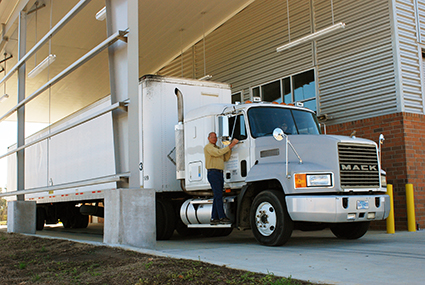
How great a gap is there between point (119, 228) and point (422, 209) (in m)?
7.80

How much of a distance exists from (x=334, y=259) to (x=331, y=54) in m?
8.72

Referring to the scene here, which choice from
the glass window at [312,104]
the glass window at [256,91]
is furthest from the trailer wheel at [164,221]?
the glass window at [256,91]

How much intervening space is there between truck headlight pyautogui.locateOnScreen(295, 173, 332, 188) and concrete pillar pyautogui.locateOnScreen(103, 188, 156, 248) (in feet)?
9.01

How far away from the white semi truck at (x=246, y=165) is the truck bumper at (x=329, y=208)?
2cm

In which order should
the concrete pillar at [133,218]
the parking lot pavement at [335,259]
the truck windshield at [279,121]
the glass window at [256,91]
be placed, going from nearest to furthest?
the parking lot pavement at [335,259] < the concrete pillar at [133,218] < the truck windshield at [279,121] < the glass window at [256,91]

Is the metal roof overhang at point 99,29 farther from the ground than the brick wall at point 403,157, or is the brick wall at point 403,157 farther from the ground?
the metal roof overhang at point 99,29

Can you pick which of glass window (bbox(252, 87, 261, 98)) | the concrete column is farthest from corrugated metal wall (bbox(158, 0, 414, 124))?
the concrete column

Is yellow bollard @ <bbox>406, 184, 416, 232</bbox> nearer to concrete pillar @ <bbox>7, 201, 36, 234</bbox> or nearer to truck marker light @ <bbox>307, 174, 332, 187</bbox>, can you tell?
truck marker light @ <bbox>307, 174, 332, 187</bbox>

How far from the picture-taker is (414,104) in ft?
39.3

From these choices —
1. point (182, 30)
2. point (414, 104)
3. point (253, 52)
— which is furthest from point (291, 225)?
point (182, 30)

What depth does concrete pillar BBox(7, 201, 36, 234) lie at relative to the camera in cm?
1369

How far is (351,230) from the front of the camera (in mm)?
9195

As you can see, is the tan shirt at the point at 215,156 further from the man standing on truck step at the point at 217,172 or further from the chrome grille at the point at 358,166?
the chrome grille at the point at 358,166

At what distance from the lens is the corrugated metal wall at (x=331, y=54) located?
39.8 ft
